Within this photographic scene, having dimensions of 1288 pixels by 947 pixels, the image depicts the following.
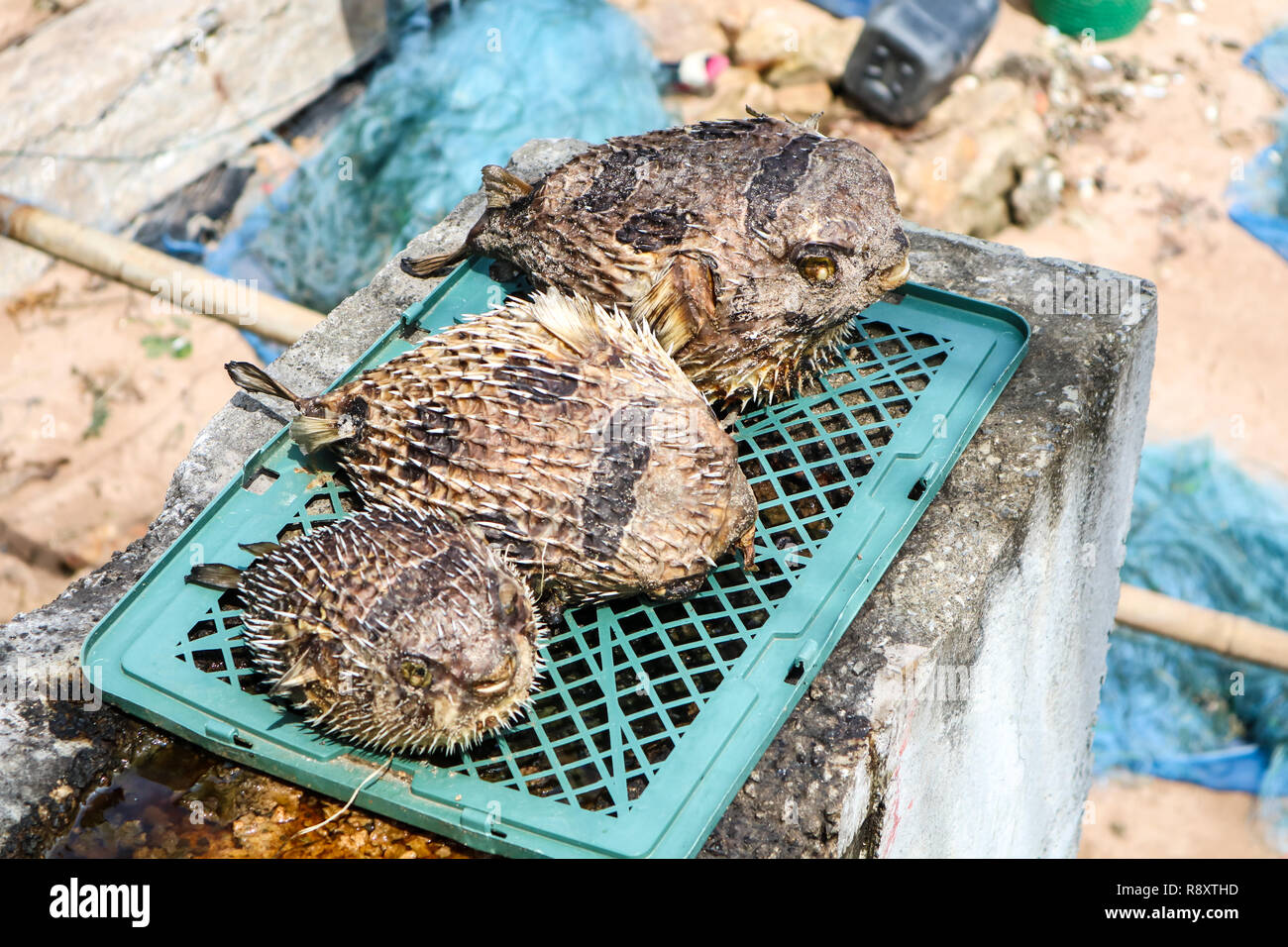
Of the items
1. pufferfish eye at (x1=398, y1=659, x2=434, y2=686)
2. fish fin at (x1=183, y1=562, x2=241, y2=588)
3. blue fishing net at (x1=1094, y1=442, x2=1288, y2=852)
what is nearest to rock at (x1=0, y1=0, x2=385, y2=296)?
fish fin at (x1=183, y1=562, x2=241, y2=588)

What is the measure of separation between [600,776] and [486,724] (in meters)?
0.33

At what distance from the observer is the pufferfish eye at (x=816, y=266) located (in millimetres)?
3322

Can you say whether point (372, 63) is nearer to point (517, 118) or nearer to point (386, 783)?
point (517, 118)

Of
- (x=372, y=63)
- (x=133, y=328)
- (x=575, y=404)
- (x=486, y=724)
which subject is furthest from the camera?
(x=372, y=63)

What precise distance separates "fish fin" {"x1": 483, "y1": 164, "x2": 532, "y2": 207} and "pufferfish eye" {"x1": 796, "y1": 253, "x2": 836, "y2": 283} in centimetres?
94

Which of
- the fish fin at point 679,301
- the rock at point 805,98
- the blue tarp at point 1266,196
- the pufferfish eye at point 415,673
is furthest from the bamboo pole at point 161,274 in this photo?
the blue tarp at point 1266,196

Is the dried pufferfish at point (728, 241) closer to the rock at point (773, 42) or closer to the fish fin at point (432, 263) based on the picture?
the fish fin at point (432, 263)

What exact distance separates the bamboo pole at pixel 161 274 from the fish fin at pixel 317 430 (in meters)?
1.83

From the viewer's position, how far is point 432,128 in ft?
26.5

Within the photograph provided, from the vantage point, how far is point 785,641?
10.2 feet

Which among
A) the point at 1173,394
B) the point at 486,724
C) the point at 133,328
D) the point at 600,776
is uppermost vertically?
the point at 486,724

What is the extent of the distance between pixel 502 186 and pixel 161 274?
2.29m

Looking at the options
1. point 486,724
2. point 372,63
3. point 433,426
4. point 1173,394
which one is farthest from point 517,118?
point 486,724

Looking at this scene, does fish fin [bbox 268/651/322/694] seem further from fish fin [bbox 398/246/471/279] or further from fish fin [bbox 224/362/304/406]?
fish fin [bbox 398/246/471/279]
